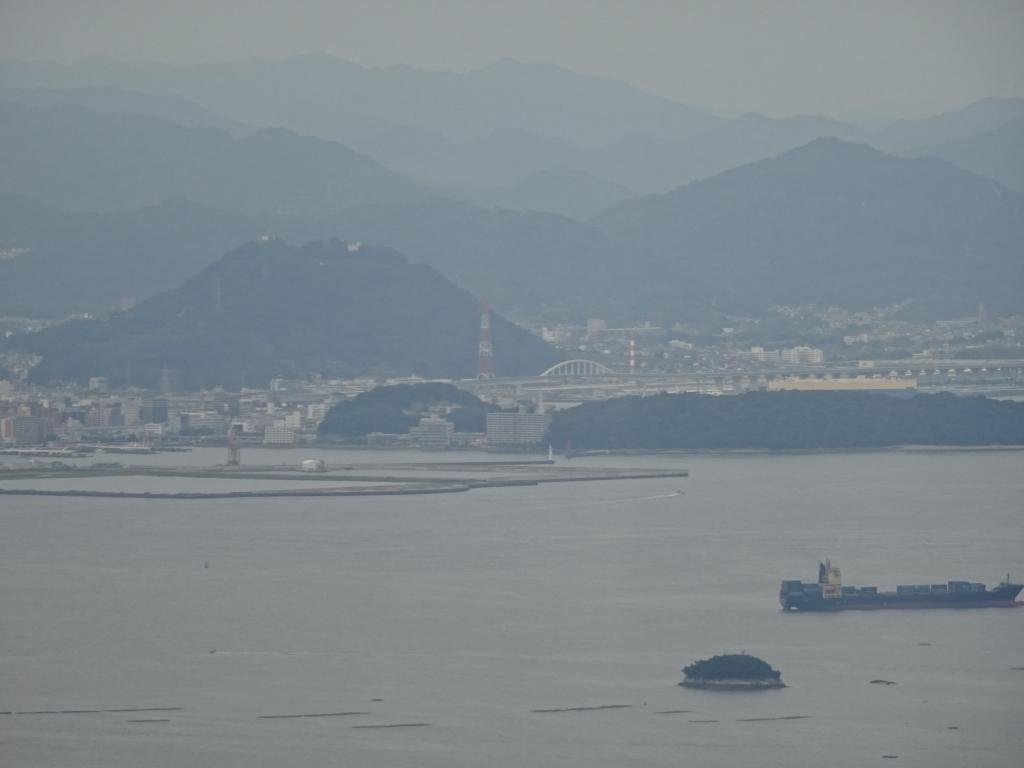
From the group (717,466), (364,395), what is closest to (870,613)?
(717,466)

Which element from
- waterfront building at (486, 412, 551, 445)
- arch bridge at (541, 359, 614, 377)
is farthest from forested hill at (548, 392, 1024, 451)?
arch bridge at (541, 359, 614, 377)

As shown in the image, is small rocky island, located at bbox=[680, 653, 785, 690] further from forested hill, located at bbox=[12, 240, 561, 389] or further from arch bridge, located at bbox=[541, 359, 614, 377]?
arch bridge, located at bbox=[541, 359, 614, 377]

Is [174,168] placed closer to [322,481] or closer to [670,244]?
[670,244]

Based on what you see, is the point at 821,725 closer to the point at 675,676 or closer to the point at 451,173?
the point at 675,676

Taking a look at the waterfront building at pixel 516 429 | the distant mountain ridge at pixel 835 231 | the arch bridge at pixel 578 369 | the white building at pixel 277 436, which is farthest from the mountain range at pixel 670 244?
the waterfront building at pixel 516 429

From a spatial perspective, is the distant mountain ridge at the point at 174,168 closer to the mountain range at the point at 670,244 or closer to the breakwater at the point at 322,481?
the mountain range at the point at 670,244

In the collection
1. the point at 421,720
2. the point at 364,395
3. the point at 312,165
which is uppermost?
the point at 312,165
